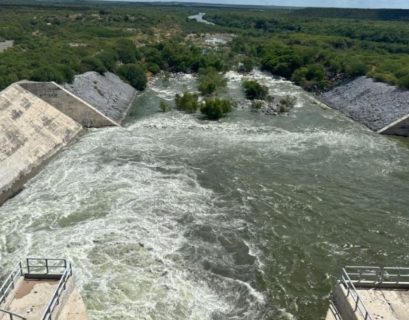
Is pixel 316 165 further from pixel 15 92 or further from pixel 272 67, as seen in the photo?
pixel 272 67

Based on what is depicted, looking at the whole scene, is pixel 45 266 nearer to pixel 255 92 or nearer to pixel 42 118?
pixel 42 118

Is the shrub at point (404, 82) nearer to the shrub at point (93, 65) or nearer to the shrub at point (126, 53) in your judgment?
the shrub at point (93, 65)

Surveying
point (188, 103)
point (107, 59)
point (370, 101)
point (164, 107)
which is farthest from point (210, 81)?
point (370, 101)

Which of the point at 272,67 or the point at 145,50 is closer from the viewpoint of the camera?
the point at 272,67

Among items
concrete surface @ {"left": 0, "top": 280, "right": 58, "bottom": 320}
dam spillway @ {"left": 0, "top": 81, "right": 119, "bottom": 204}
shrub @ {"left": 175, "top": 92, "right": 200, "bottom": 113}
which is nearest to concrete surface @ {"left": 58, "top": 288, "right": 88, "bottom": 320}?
concrete surface @ {"left": 0, "top": 280, "right": 58, "bottom": 320}

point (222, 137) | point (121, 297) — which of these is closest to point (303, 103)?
→ point (222, 137)

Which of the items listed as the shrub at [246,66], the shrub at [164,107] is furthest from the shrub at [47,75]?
the shrub at [246,66]
